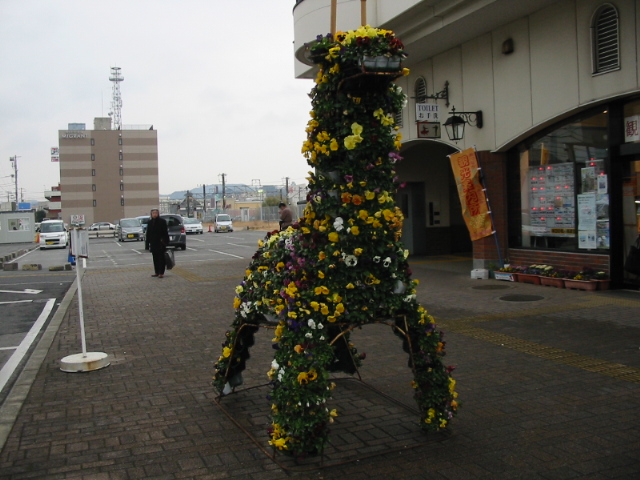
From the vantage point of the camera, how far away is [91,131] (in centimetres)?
10100

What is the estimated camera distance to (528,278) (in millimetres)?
12633

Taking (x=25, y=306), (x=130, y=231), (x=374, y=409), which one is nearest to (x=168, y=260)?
(x=25, y=306)

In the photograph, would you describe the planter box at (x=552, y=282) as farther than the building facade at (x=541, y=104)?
Yes

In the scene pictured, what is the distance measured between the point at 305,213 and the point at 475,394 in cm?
254

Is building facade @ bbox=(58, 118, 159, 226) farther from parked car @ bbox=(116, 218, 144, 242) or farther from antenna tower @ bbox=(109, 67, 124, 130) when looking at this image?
parked car @ bbox=(116, 218, 144, 242)

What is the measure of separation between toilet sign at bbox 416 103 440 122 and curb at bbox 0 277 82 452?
8752 mm

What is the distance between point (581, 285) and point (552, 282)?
0.75m

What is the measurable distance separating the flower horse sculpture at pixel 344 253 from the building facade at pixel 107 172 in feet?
339

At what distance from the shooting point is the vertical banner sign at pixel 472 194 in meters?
13.7

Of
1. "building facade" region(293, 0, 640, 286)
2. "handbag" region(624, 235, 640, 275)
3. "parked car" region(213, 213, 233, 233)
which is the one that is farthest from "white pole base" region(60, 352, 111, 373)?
"parked car" region(213, 213, 233, 233)

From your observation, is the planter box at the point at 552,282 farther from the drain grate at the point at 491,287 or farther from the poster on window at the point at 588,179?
the poster on window at the point at 588,179

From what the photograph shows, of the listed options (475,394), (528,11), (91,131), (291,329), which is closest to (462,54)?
(528,11)

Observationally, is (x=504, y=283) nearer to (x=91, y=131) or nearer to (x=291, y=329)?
(x=291, y=329)

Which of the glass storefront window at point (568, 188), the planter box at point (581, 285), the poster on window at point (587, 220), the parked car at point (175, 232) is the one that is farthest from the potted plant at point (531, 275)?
the parked car at point (175, 232)
